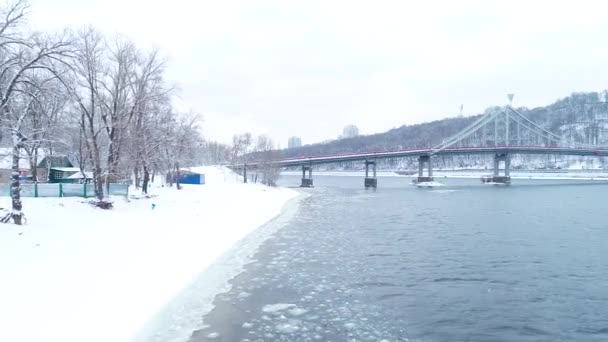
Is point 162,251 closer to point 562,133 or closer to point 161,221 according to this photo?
point 161,221

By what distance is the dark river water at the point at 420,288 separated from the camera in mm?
9883

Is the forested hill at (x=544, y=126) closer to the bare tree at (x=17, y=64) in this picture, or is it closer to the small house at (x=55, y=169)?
the small house at (x=55, y=169)

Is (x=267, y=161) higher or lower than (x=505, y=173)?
higher

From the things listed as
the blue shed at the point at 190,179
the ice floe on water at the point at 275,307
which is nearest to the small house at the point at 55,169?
the blue shed at the point at 190,179

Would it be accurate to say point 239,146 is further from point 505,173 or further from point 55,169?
point 505,173

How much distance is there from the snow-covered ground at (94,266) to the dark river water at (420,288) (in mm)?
2077

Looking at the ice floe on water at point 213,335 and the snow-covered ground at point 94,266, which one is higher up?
the snow-covered ground at point 94,266

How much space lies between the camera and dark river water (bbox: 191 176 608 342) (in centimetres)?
988

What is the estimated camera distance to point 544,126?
174 metres

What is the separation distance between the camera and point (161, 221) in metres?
24.7

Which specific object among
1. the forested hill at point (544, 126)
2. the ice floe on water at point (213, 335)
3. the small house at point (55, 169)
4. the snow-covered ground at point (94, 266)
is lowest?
the ice floe on water at point (213, 335)

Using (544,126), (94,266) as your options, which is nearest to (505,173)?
(544,126)

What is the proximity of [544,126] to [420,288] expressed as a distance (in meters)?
188

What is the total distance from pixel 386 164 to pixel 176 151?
14367 cm
